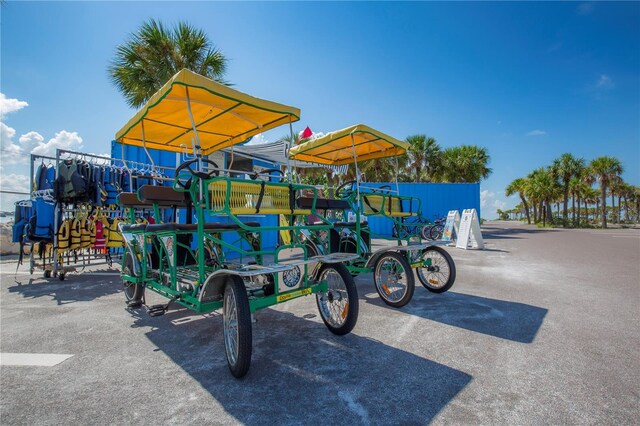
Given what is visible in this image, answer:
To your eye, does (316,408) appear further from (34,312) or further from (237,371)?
(34,312)

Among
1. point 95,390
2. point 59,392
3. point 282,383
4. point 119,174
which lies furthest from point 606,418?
point 119,174

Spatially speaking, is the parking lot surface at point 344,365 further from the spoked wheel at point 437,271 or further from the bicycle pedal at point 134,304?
the spoked wheel at point 437,271

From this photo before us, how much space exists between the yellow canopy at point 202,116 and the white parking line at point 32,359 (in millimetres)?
2956

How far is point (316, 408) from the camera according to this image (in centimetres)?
227

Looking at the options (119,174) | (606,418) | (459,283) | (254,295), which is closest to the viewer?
(606,418)

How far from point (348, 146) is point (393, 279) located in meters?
3.19

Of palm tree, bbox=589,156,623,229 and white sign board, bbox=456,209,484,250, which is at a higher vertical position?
palm tree, bbox=589,156,623,229

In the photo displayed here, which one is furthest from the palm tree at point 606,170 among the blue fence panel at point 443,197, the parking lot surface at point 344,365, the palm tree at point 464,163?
the parking lot surface at point 344,365

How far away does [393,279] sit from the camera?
4.90 metres

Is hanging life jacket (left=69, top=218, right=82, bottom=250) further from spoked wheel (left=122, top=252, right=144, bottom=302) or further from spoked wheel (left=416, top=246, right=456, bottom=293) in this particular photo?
spoked wheel (left=416, top=246, right=456, bottom=293)

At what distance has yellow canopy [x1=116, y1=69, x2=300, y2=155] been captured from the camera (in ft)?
11.7

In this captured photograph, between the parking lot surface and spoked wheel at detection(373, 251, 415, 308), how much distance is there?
20cm

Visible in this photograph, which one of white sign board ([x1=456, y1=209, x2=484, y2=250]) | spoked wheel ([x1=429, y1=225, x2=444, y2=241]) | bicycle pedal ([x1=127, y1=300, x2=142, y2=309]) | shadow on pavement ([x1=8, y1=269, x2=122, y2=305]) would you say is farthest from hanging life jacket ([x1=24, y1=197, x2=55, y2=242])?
spoked wheel ([x1=429, y1=225, x2=444, y2=241])

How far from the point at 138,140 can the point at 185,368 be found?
4.47m
